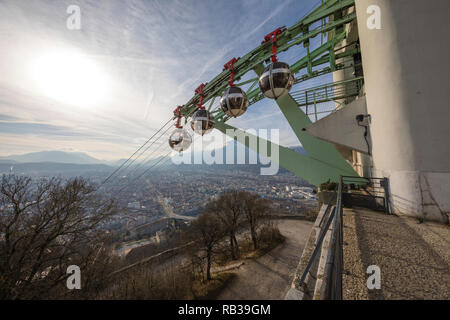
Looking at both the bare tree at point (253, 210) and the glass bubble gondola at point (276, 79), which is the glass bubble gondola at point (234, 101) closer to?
the glass bubble gondola at point (276, 79)

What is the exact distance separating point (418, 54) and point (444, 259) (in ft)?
11.9

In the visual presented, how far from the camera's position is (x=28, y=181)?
7.09 meters

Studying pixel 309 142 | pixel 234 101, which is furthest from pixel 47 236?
pixel 309 142

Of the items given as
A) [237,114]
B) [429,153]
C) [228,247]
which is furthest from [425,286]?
[228,247]

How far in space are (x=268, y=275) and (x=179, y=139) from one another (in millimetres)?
12230

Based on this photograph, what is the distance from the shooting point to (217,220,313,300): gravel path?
954cm

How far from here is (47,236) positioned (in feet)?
21.2

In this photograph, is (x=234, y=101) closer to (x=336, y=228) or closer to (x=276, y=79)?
(x=276, y=79)

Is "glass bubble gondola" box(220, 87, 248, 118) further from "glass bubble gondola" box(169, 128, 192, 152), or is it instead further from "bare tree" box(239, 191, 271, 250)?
"bare tree" box(239, 191, 271, 250)

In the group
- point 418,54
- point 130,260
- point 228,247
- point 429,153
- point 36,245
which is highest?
point 418,54

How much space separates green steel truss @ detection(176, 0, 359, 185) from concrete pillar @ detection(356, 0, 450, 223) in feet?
3.21

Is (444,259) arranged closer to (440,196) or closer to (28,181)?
(440,196)

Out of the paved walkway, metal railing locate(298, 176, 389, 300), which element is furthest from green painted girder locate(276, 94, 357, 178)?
the paved walkway
